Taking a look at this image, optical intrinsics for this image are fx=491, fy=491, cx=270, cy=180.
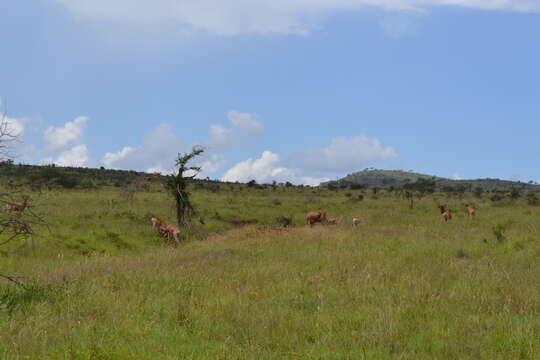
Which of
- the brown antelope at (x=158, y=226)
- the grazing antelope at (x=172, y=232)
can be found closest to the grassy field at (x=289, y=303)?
the grazing antelope at (x=172, y=232)

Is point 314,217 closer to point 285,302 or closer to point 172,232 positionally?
point 172,232

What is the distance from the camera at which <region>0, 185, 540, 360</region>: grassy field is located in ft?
18.1

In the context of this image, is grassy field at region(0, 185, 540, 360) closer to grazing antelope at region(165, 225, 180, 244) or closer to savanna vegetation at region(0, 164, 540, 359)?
savanna vegetation at region(0, 164, 540, 359)

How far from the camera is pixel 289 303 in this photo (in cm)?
775

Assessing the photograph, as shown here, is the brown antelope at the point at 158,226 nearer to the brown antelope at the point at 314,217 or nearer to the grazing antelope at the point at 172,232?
the grazing antelope at the point at 172,232

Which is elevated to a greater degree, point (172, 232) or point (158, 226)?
point (158, 226)

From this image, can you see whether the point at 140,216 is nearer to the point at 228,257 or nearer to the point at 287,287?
the point at 228,257

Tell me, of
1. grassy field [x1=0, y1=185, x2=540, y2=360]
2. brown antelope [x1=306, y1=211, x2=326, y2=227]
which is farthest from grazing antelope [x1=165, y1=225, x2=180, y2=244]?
brown antelope [x1=306, y1=211, x2=326, y2=227]

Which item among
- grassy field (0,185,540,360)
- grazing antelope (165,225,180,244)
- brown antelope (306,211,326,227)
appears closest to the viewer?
grassy field (0,185,540,360)

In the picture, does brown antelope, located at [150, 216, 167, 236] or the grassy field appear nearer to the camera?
the grassy field

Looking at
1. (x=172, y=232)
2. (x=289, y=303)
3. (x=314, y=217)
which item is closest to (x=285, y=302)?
→ (x=289, y=303)

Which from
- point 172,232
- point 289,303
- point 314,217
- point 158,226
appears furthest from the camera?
point 314,217

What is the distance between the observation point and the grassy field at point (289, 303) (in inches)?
217

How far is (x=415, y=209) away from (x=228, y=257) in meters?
23.7
